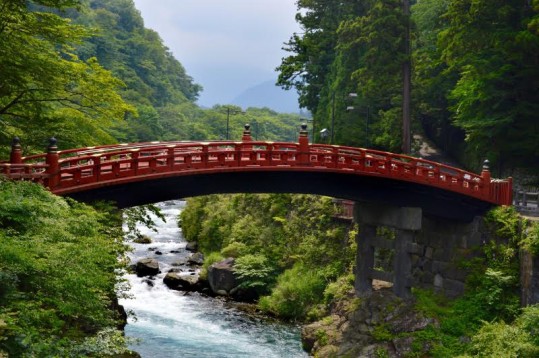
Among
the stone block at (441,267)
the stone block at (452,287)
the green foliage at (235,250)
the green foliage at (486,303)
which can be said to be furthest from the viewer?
the green foliage at (235,250)

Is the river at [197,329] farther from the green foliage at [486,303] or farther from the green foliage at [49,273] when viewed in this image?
the green foliage at [49,273]

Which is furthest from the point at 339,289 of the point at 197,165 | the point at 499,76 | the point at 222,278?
the point at 197,165

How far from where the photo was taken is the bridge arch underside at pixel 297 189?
23656 millimetres

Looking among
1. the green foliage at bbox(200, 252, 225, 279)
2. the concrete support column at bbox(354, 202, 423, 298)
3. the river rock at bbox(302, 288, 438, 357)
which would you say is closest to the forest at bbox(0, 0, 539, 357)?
the green foliage at bbox(200, 252, 225, 279)

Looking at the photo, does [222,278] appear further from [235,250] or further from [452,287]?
[452,287]

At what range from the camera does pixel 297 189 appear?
29.0m

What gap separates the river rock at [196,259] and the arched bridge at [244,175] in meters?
20.8

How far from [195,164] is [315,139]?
39.6 m

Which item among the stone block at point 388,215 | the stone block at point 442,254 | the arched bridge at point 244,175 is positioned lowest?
the stone block at point 442,254

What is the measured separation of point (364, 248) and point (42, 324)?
21697mm

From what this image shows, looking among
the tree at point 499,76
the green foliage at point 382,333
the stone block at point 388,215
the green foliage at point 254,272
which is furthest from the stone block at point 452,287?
the green foliage at point 254,272

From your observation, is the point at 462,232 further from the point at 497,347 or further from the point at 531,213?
the point at 497,347

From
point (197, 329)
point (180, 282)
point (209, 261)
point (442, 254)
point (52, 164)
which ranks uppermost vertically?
point (52, 164)

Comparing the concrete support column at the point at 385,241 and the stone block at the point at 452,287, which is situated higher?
the concrete support column at the point at 385,241
